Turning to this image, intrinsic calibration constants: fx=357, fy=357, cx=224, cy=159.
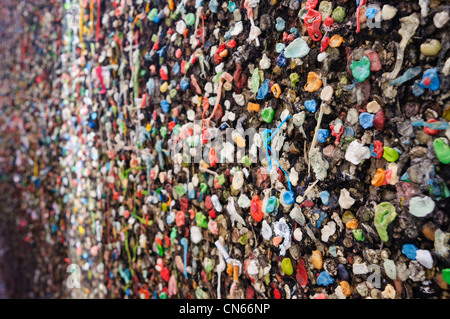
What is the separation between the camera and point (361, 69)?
1.61 ft

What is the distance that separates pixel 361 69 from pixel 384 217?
0.20 metres

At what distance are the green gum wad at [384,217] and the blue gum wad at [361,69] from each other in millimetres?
174

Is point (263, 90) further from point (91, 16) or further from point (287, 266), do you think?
point (91, 16)

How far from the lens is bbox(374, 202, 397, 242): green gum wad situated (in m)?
0.47

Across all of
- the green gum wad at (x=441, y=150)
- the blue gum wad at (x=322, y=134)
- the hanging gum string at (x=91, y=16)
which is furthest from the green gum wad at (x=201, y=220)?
the hanging gum string at (x=91, y=16)

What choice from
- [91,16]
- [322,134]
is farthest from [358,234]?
[91,16]

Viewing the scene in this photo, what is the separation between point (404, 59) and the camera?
0.45 m

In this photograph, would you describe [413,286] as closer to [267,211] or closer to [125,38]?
[267,211]

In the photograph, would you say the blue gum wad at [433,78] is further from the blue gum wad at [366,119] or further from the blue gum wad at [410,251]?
the blue gum wad at [410,251]

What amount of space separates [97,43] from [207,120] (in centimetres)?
54

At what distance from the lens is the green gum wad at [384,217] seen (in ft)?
1.55

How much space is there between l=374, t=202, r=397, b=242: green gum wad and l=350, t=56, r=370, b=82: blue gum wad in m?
0.17

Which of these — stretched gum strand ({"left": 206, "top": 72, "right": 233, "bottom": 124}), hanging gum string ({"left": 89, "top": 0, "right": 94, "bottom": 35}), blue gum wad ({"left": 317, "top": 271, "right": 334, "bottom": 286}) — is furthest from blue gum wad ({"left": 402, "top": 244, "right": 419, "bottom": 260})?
hanging gum string ({"left": 89, "top": 0, "right": 94, "bottom": 35})

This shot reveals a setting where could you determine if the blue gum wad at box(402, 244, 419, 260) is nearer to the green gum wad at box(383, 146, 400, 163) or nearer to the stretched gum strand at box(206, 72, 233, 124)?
the green gum wad at box(383, 146, 400, 163)
